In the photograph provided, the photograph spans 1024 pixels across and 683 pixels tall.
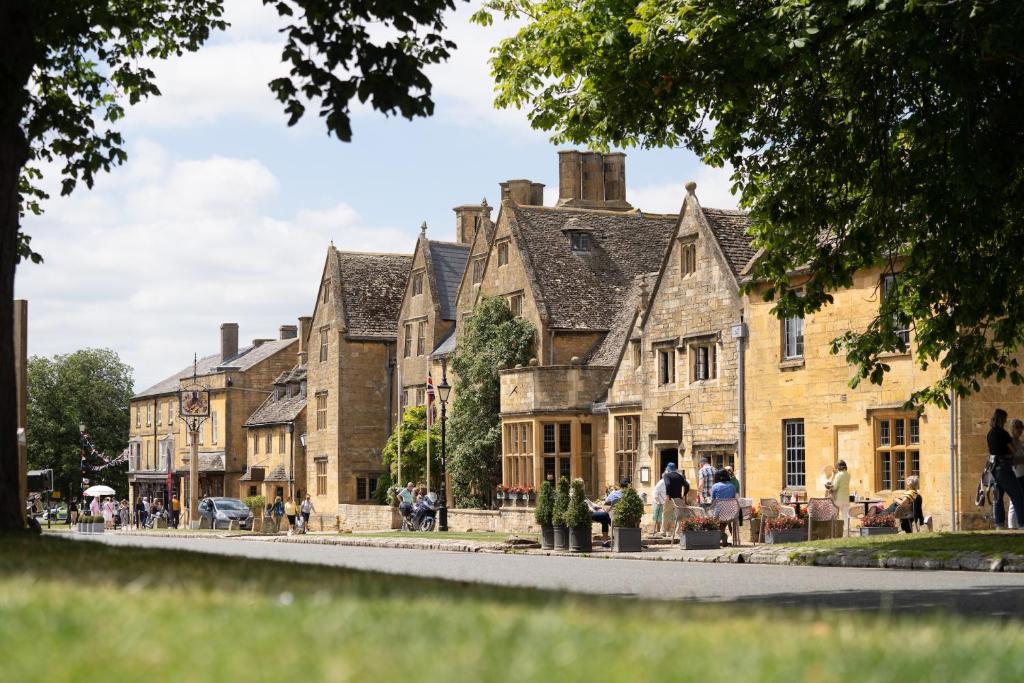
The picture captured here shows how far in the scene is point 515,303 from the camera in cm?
6100

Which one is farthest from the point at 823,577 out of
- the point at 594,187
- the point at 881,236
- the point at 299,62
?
the point at 594,187

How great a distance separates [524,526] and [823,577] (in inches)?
1040

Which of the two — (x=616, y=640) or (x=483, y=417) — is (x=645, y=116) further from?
(x=483, y=417)

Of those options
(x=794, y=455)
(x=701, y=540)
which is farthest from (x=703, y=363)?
(x=701, y=540)

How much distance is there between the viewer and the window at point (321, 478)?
7875cm

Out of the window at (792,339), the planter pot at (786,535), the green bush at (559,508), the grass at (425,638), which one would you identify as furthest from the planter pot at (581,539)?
the grass at (425,638)

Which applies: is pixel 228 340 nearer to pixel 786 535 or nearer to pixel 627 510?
pixel 627 510

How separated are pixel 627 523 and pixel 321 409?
1929 inches

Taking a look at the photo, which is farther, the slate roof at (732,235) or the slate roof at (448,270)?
the slate roof at (448,270)

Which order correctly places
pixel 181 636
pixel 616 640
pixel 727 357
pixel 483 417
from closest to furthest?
pixel 181 636 → pixel 616 640 → pixel 727 357 → pixel 483 417

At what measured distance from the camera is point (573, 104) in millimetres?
22875

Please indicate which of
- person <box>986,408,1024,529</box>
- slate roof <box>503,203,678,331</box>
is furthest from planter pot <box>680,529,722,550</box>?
slate roof <box>503,203,678,331</box>

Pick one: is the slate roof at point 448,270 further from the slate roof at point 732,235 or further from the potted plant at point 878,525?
the potted plant at point 878,525

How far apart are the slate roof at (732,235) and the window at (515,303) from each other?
1527 centimetres
